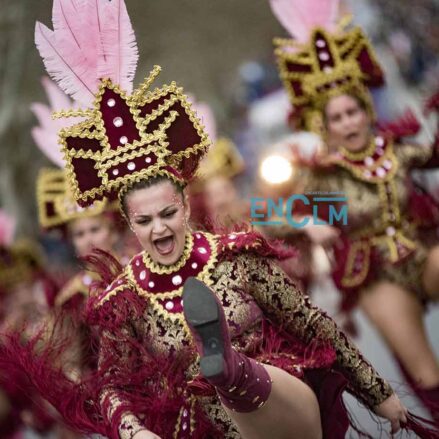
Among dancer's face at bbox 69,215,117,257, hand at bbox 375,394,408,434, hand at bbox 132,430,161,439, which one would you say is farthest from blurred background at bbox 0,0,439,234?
hand at bbox 375,394,408,434

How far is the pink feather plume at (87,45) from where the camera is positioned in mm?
1882

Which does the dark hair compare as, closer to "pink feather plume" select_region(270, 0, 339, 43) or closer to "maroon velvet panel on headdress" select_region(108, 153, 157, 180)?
"maroon velvet panel on headdress" select_region(108, 153, 157, 180)

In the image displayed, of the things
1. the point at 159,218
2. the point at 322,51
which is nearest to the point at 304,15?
the point at 322,51

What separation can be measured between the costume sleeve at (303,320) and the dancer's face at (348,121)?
3.96ft

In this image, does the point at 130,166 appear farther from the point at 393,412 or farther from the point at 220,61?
the point at 220,61

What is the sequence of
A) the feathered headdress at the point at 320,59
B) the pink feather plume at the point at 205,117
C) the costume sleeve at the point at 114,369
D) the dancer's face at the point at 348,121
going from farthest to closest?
the dancer's face at the point at 348,121 < the feathered headdress at the point at 320,59 < the pink feather plume at the point at 205,117 < the costume sleeve at the point at 114,369

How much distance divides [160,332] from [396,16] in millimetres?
3070

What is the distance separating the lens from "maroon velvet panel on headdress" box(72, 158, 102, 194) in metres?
1.96

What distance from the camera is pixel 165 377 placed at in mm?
2021

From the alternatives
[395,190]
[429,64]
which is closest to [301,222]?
[395,190]

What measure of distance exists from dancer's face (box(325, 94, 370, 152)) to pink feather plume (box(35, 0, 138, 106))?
4.50ft

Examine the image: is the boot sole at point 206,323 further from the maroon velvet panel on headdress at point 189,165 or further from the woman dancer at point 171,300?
the maroon velvet panel on headdress at point 189,165

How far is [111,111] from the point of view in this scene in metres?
1.95

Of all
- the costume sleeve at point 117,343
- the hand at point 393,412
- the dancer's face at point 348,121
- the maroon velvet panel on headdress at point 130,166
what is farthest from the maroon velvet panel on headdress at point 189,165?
the dancer's face at point 348,121
